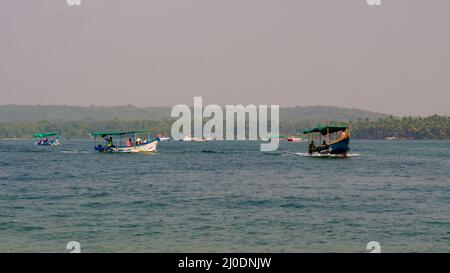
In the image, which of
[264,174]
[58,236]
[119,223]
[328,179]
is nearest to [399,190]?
[328,179]

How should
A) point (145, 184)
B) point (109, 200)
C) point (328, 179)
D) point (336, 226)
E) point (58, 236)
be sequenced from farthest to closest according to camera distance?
point (328, 179) < point (145, 184) < point (109, 200) < point (336, 226) < point (58, 236)

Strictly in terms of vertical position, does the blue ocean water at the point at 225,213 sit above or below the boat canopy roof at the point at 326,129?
below

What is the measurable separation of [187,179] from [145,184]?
20.3 feet

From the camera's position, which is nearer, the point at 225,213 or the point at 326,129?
the point at 225,213

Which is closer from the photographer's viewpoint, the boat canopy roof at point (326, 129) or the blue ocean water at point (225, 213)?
the blue ocean water at point (225, 213)

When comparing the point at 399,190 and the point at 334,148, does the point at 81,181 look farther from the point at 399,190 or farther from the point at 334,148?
the point at 334,148

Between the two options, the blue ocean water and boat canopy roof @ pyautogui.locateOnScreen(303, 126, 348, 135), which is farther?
boat canopy roof @ pyautogui.locateOnScreen(303, 126, 348, 135)

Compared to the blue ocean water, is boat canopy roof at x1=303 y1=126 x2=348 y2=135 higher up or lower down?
higher up

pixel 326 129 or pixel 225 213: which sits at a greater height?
pixel 326 129
